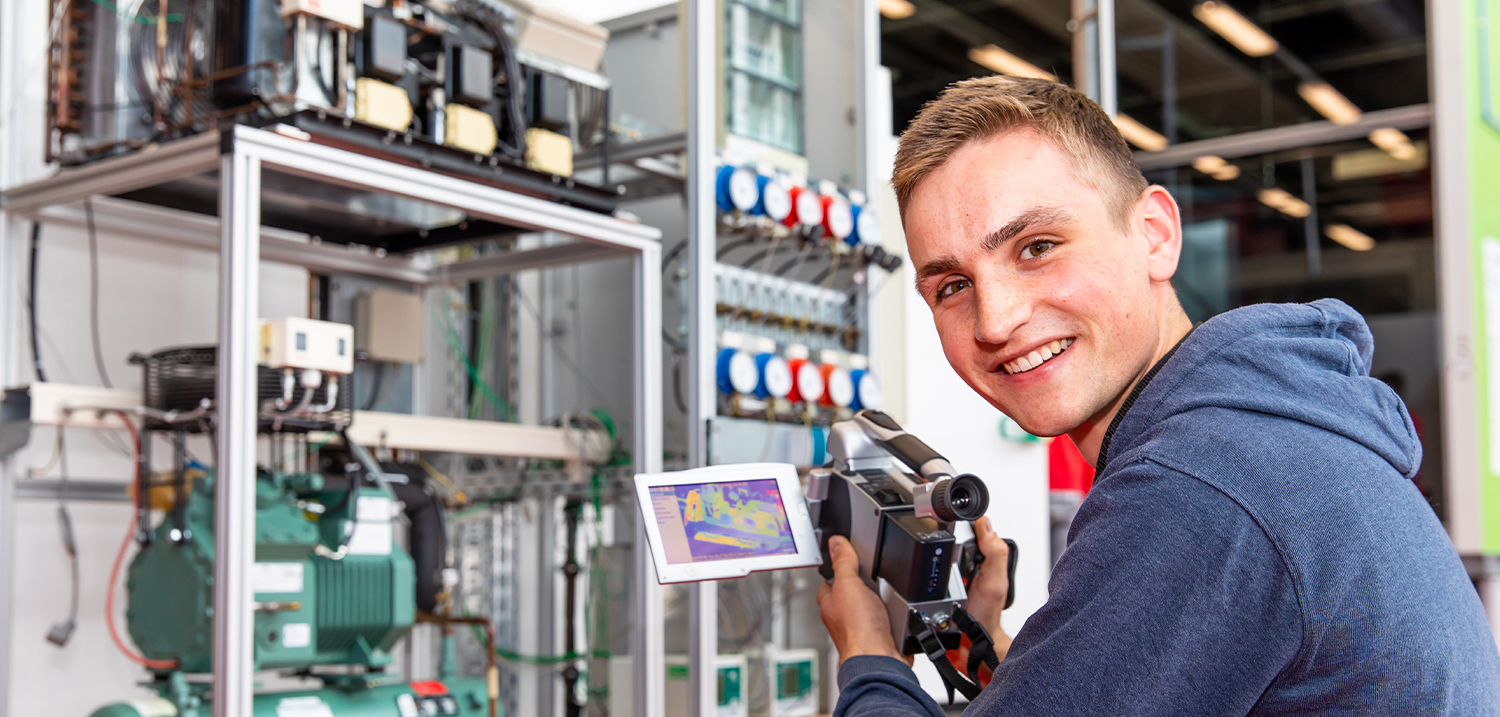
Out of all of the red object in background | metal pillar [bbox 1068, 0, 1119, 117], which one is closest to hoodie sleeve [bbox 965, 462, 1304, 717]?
the red object in background

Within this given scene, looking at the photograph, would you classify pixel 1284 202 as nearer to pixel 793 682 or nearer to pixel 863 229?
pixel 863 229

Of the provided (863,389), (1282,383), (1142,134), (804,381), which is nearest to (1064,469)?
(863,389)

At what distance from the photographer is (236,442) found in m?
2.09

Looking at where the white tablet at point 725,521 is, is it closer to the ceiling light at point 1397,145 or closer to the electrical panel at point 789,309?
the electrical panel at point 789,309

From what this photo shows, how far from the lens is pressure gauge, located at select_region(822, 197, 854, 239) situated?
367 centimetres

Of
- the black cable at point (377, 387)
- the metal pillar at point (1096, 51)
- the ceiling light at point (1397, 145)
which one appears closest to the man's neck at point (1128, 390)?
the black cable at point (377, 387)

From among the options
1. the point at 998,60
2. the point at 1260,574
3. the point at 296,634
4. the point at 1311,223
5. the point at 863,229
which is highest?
the point at 998,60

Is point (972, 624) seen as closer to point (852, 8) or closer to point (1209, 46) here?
point (852, 8)

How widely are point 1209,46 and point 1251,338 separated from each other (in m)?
8.35

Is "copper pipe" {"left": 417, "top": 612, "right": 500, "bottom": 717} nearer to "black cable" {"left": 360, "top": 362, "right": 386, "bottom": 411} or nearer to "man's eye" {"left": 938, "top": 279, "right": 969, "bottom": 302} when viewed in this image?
"black cable" {"left": 360, "top": 362, "right": 386, "bottom": 411}

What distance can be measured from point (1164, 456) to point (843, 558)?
577 mm

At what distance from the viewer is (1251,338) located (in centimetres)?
100

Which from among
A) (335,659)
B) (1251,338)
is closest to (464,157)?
(335,659)

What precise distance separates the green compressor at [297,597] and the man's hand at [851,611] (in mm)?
1333
